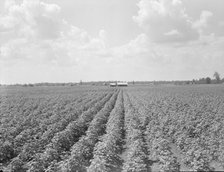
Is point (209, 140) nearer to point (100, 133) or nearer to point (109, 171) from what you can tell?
point (109, 171)

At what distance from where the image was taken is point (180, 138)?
12219 mm

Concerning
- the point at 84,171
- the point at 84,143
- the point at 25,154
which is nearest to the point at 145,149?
the point at 84,143

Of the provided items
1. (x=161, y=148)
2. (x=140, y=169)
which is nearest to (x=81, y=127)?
(x=161, y=148)

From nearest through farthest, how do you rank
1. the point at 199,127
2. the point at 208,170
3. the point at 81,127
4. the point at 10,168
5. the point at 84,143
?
the point at 208,170 → the point at 10,168 → the point at 84,143 → the point at 199,127 → the point at 81,127

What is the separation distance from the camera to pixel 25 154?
1056 centimetres

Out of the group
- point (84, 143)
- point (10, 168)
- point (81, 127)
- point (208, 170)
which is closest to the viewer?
point (208, 170)

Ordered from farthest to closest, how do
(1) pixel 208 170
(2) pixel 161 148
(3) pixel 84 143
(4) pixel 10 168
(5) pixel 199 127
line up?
(5) pixel 199 127
(3) pixel 84 143
(2) pixel 161 148
(4) pixel 10 168
(1) pixel 208 170

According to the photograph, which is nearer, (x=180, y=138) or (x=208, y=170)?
(x=208, y=170)

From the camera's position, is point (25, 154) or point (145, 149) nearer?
point (25, 154)

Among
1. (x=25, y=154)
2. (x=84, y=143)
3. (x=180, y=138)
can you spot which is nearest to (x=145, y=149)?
(x=180, y=138)

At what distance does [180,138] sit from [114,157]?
132 inches

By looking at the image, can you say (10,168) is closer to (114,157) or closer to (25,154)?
(25,154)

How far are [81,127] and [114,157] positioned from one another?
6064 millimetres

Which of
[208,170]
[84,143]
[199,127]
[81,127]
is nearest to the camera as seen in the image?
[208,170]
